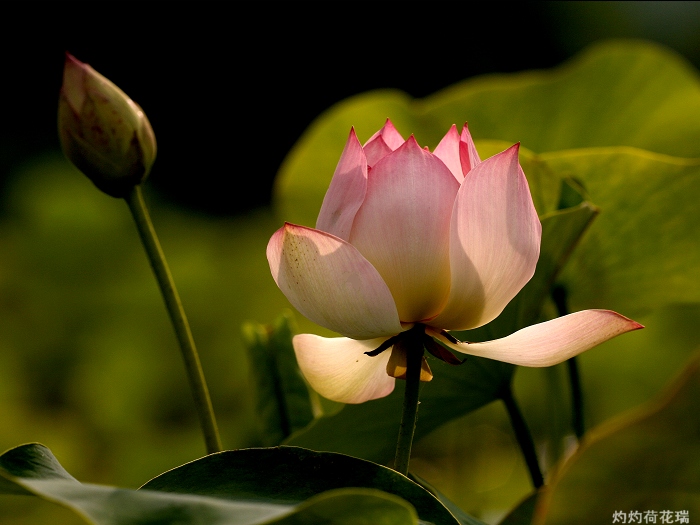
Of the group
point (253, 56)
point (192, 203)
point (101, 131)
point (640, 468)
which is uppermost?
point (253, 56)

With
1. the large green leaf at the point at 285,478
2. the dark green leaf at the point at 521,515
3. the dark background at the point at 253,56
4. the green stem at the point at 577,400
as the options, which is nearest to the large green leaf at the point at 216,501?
the large green leaf at the point at 285,478

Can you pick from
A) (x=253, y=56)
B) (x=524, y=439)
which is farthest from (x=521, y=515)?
(x=253, y=56)

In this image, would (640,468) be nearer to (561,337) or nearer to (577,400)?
(561,337)

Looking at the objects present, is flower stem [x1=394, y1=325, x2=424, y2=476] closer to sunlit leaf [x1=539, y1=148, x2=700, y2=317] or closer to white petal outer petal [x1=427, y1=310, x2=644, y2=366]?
white petal outer petal [x1=427, y1=310, x2=644, y2=366]

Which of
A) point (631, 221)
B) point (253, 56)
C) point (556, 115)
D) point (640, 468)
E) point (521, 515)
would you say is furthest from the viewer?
point (253, 56)

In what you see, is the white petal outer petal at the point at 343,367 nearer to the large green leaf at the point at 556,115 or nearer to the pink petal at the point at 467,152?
the pink petal at the point at 467,152

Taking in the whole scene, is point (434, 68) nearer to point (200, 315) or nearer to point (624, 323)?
point (200, 315)

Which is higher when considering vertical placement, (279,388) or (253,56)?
(253,56)
